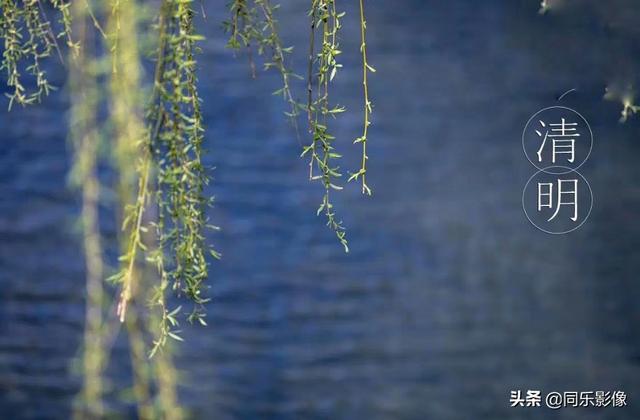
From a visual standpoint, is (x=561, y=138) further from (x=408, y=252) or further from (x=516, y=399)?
(x=516, y=399)

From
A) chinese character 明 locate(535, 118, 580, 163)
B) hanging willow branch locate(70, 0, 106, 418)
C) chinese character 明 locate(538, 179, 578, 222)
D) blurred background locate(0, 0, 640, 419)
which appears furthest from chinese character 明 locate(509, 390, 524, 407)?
hanging willow branch locate(70, 0, 106, 418)

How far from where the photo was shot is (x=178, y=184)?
0.92 m

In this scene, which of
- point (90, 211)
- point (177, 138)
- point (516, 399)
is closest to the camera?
point (90, 211)

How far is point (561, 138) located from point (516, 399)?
30.9 inches

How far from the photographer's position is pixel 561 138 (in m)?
2.88

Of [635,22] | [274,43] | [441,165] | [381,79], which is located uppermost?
[635,22]

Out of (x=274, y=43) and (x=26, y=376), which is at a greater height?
(x=274, y=43)

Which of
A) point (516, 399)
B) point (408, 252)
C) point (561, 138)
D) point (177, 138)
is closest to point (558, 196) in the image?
point (561, 138)

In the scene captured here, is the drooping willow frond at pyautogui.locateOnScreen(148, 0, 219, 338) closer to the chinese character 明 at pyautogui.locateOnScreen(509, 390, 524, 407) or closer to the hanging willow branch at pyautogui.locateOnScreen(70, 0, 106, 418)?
the hanging willow branch at pyautogui.locateOnScreen(70, 0, 106, 418)

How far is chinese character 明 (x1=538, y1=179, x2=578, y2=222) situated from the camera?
2889 millimetres

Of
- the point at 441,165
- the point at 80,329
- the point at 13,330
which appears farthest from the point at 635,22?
the point at 13,330

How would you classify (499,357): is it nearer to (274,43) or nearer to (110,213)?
(110,213)

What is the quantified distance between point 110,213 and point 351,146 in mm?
753

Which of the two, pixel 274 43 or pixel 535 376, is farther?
pixel 535 376
